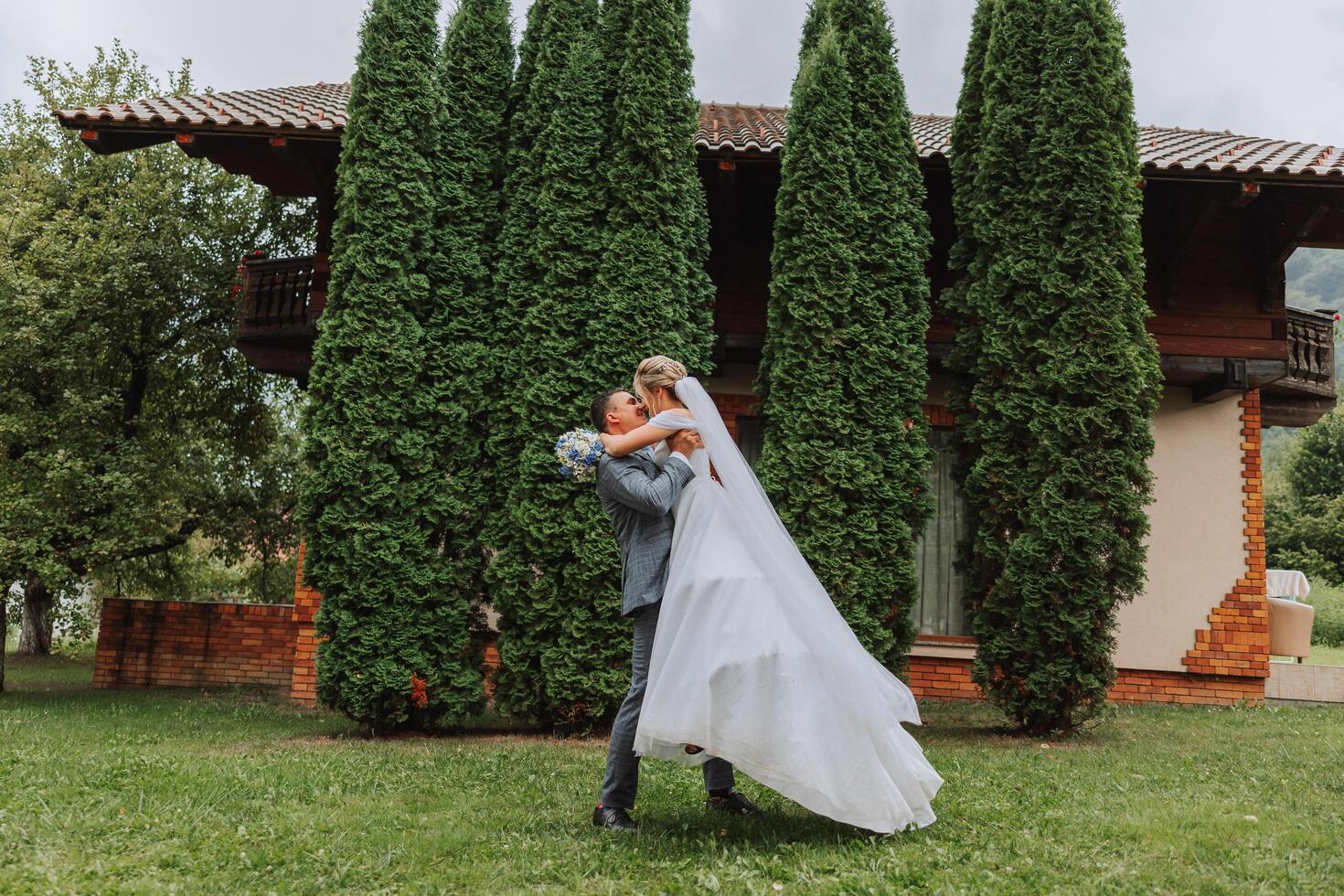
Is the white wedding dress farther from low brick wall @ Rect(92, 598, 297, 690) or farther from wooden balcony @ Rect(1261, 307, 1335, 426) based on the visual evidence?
low brick wall @ Rect(92, 598, 297, 690)

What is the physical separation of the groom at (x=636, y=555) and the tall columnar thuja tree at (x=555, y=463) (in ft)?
9.45

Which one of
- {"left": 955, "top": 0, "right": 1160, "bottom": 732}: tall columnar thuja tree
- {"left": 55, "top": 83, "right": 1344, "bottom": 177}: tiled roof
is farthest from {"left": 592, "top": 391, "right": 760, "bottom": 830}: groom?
{"left": 55, "top": 83, "right": 1344, "bottom": 177}: tiled roof

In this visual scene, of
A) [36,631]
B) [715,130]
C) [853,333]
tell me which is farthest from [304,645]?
[36,631]

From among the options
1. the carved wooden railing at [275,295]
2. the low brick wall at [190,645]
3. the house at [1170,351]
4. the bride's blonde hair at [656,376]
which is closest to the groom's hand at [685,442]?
the bride's blonde hair at [656,376]

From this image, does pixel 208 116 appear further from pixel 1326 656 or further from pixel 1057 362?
pixel 1326 656

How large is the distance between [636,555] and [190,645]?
425 inches

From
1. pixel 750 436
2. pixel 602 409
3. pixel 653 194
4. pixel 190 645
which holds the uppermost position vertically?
pixel 653 194

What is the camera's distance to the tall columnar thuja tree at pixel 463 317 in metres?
7.49

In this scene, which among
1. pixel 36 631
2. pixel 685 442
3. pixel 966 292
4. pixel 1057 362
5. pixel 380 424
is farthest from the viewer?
pixel 36 631

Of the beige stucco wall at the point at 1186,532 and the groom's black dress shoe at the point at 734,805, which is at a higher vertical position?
the beige stucco wall at the point at 1186,532

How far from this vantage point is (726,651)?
381cm

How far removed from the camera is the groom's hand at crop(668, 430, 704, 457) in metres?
4.39

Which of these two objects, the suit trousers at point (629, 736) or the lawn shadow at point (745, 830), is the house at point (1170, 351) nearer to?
the suit trousers at point (629, 736)

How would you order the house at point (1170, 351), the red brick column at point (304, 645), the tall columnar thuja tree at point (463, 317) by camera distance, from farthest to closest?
the house at point (1170, 351) < the red brick column at point (304, 645) < the tall columnar thuja tree at point (463, 317)
